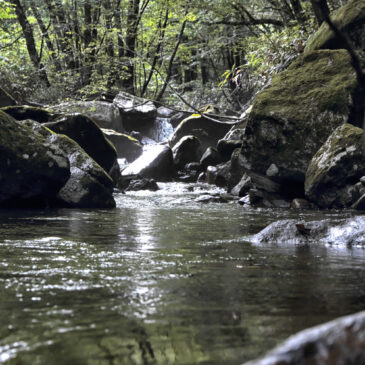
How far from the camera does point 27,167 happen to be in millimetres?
8242

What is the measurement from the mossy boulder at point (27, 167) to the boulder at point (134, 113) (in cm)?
1291

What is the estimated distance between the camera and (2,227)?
19.6ft

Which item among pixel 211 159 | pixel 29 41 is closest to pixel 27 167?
pixel 211 159

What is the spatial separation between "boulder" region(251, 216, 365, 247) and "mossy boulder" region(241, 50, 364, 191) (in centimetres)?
414

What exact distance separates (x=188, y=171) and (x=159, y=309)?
43.3 ft

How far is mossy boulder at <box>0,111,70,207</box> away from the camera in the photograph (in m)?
8.15

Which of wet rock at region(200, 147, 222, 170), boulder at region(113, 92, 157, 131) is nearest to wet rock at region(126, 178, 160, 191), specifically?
wet rock at region(200, 147, 222, 170)

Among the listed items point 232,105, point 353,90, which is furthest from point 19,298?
point 232,105

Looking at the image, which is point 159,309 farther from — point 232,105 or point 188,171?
point 232,105

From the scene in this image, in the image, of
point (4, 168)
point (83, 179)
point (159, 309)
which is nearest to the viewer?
point (159, 309)

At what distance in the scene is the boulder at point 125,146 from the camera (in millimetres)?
17484

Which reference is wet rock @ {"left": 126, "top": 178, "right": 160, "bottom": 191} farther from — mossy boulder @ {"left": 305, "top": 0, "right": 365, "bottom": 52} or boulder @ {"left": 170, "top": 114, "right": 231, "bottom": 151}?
boulder @ {"left": 170, "top": 114, "right": 231, "bottom": 151}

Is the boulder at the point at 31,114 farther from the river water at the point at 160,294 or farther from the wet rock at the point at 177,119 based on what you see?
the wet rock at the point at 177,119

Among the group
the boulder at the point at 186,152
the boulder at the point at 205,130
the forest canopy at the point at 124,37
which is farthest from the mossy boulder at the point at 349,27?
the boulder at the point at 205,130
